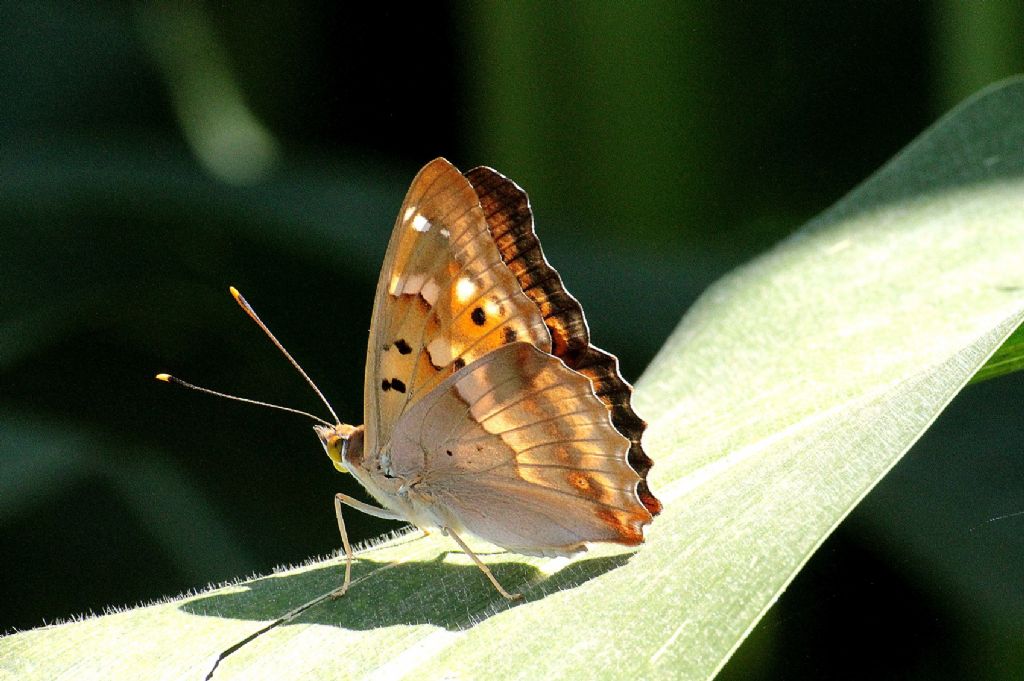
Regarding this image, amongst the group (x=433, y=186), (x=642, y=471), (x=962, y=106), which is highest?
(x=433, y=186)

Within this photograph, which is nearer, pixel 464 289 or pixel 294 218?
pixel 464 289

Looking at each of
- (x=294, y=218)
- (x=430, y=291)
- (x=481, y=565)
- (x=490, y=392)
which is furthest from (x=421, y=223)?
(x=294, y=218)

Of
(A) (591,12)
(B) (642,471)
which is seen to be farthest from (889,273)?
Result: (A) (591,12)

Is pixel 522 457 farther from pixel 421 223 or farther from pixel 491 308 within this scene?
pixel 421 223

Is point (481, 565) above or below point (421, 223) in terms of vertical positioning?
below

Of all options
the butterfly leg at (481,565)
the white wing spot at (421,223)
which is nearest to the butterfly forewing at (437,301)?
the white wing spot at (421,223)

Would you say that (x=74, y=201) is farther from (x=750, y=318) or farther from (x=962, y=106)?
(x=962, y=106)

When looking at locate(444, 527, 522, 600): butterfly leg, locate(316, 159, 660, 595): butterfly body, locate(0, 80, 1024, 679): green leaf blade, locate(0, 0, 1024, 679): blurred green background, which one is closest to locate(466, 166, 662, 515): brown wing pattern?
locate(316, 159, 660, 595): butterfly body
